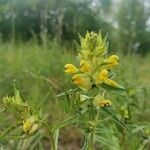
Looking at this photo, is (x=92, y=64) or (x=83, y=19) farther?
(x=83, y=19)

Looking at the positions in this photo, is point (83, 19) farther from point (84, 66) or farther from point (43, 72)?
point (84, 66)

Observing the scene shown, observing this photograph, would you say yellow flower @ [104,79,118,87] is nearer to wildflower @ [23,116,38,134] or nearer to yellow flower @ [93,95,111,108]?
yellow flower @ [93,95,111,108]

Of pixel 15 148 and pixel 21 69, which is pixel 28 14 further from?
pixel 15 148

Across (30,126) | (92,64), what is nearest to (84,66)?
(92,64)

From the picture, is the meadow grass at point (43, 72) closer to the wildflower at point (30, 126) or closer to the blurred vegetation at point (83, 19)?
the wildflower at point (30, 126)

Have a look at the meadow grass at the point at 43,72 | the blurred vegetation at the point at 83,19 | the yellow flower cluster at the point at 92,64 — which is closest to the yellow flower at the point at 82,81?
the yellow flower cluster at the point at 92,64

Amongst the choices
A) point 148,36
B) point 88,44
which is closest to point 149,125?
point 88,44
